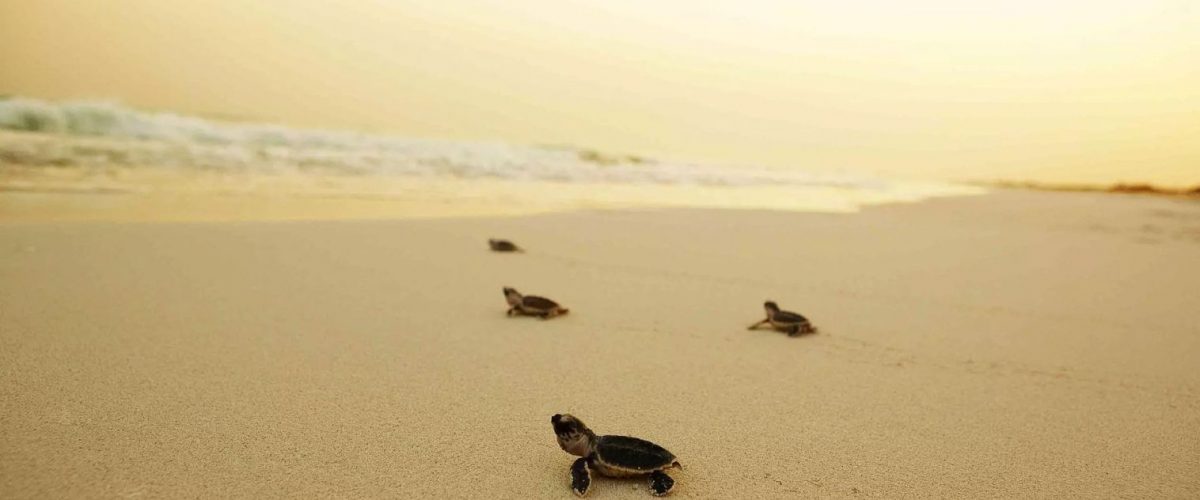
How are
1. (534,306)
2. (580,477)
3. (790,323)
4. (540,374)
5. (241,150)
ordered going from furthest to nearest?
(241,150) → (534,306) → (790,323) → (540,374) → (580,477)

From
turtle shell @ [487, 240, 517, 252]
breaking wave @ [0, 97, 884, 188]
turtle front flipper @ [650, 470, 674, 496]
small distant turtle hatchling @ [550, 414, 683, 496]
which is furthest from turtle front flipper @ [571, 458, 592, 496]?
breaking wave @ [0, 97, 884, 188]

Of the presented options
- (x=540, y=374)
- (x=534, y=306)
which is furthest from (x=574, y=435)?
(x=534, y=306)

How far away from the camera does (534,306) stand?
337 centimetres

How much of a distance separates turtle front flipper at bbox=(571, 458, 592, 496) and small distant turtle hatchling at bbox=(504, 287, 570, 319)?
173 cm

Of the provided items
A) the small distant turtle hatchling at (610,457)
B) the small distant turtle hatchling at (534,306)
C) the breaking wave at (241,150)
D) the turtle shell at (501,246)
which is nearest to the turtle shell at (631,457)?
the small distant turtle hatchling at (610,457)

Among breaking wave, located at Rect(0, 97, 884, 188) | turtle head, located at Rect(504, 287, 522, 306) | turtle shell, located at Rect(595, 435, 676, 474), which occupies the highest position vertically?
breaking wave, located at Rect(0, 97, 884, 188)

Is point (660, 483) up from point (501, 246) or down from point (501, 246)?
down

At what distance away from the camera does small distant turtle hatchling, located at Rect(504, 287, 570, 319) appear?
337cm

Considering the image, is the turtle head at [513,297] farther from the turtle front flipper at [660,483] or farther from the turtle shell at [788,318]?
the turtle front flipper at [660,483]

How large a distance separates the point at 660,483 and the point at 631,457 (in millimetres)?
99

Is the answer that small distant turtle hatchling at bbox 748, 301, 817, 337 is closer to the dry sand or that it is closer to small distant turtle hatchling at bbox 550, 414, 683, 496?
the dry sand

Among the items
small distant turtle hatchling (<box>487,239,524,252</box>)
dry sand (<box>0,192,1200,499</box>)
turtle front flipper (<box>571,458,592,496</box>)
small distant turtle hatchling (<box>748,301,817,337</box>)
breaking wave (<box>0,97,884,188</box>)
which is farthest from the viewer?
breaking wave (<box>0,97,884,188</box>)

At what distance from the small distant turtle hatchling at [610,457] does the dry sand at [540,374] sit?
0.22 ft

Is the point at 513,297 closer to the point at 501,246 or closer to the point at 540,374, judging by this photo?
the point at 540,374
